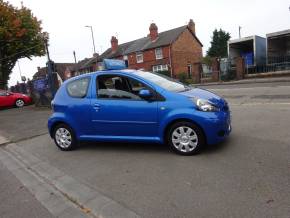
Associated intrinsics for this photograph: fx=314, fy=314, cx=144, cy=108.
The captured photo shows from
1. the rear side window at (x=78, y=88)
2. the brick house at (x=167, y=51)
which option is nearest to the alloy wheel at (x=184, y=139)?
the rear side window at (x=78, y=88)

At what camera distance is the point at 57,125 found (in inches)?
273

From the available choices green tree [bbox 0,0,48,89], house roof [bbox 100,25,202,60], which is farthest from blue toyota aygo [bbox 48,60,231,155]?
house roof [bbox 100,25,202,60]

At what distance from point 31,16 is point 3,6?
344 cm

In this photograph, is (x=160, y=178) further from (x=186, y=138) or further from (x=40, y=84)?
(x=40, y=84)

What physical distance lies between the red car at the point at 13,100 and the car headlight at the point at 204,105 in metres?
17.5

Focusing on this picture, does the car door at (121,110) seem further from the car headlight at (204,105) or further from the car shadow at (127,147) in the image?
the car headlight at (204,105)

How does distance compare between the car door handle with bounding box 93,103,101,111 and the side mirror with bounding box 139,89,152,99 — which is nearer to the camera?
the side mirror with bounding box 139,89,152,99

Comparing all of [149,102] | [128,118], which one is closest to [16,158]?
[128,118]

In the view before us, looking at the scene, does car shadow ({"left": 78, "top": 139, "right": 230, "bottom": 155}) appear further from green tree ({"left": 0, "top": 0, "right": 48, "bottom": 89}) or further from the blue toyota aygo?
green tree ({"left": 0, "top": 0, "right": 48, "bottom": 89})

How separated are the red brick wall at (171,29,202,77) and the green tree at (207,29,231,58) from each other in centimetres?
699

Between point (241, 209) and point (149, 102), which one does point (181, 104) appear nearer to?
point (149, 102)

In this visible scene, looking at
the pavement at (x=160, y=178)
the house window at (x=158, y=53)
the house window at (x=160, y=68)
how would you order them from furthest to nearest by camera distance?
the house window at (x=160, y=68) < the house window at (x=158, y=53) < the pavement at (x=160, y=178)

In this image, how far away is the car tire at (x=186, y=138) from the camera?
5328 millimetres

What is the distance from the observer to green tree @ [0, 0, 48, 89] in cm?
Answer: 2656
